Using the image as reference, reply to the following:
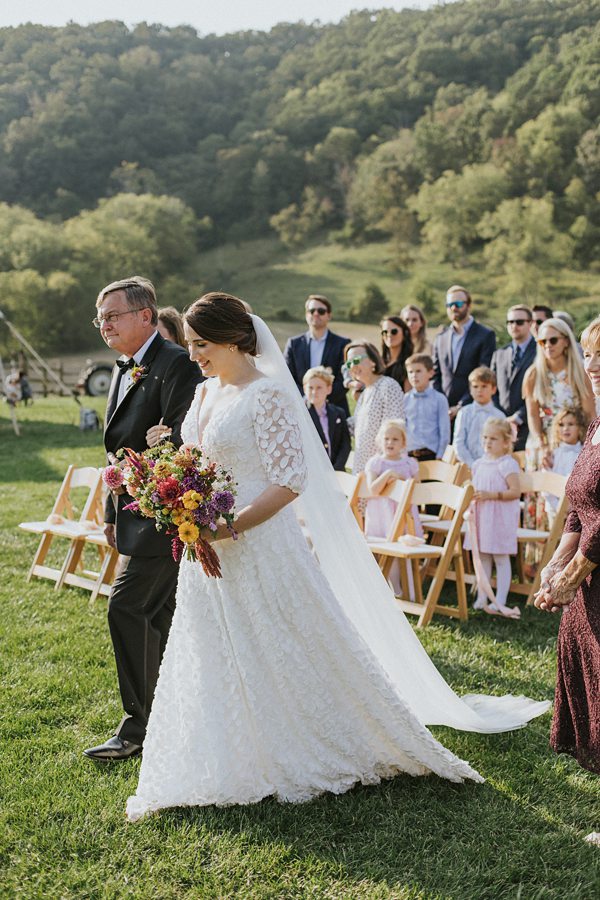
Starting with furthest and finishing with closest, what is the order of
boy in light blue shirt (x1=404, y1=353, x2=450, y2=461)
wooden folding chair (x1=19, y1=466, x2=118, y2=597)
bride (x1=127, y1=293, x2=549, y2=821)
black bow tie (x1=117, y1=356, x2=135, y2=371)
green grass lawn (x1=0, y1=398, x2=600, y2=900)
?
boy in light blue shirt (x1=404, y1=353, x2=450, y2=461) < wooden folding chair (x1=19, y1=466, x2=118, y2=597) < black bow tie (x1=117, y1=356, x2=135, y2=371) < bride (x1=127, y1=293, x2=549, y2=821) < green grass lawn (x1=0, y1=398, x2=600, y2=900)

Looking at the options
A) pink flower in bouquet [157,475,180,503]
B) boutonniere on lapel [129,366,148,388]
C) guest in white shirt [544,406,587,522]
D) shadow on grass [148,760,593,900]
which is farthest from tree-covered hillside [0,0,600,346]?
shadow on grass [148,760,593,900]

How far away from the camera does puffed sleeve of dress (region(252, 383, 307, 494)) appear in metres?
4.05

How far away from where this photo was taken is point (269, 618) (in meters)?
4.11

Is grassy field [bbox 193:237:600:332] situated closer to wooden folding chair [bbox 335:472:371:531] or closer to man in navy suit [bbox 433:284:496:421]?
man in navy suit [bbox 433:284:496:421]

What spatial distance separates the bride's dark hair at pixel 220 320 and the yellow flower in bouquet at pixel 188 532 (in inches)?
34.5

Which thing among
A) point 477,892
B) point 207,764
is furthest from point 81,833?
point 477,892

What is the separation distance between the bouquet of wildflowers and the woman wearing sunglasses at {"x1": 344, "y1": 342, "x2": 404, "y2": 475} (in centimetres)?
425

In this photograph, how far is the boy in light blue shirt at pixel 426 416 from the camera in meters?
8.93

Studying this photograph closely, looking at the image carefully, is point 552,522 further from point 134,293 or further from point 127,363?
point 134,293

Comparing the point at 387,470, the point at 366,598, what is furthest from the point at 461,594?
the point at 366,598

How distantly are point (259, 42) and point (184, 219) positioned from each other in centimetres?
3146

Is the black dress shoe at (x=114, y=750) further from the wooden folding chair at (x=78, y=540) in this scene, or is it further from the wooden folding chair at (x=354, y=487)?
the wooden folding chair at (x=354, y=487)

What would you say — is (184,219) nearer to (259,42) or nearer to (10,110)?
(10,110)

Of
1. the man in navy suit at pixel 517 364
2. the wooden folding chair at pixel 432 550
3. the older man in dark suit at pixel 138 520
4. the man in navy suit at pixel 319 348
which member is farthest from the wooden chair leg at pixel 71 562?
the man in navy suit at pixel 517 364
